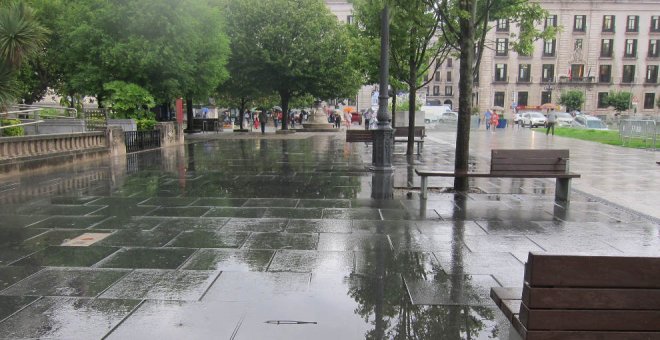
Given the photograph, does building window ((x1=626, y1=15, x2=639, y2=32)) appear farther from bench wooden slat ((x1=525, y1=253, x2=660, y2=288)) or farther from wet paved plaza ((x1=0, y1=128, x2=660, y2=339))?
bench wooden slat ((x1=525, y1=253, x2=660, y2=288))

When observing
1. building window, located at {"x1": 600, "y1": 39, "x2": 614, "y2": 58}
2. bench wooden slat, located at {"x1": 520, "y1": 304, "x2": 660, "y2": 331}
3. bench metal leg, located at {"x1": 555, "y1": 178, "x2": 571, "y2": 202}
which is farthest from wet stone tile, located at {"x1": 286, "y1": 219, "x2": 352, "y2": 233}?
building window, located at {"x1": 600, "y1": 39, "x2": 614, "y2": 58}

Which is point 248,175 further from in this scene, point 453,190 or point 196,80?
point 196,80

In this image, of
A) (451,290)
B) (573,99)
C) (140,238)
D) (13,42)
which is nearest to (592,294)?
(451,290)

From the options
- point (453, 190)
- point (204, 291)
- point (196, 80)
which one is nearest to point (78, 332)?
point (204, 291)

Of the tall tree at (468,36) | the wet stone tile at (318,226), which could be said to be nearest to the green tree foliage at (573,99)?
the tall tree at (468,36)

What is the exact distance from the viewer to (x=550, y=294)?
2.44 m

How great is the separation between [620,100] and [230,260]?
81739 millimetres

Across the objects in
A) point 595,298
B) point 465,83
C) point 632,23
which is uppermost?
A: point 632,23

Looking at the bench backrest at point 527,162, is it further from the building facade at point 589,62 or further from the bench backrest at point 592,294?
the building facade at point 589,62

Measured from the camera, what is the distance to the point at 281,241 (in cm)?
643

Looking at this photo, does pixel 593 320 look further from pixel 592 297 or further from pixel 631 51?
pixel 631 51

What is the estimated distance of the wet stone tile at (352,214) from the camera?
309 inches

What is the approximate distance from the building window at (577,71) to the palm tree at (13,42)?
79.1 metres

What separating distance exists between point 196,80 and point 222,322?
20.8 meters
